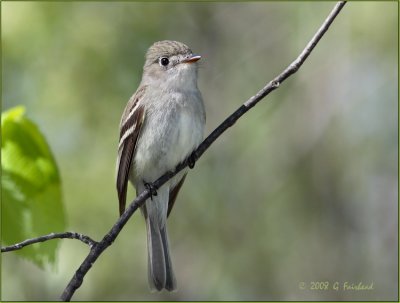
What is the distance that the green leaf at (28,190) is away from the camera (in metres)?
2.87

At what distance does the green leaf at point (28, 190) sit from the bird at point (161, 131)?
3.02 feet

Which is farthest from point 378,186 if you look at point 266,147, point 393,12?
point 393,12

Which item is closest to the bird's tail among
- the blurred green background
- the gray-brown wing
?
the gray-brown wing

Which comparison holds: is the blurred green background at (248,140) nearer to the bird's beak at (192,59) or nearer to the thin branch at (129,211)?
the bird's beak at (192,59)

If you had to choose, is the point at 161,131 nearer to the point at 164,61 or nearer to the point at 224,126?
the point at 164,61

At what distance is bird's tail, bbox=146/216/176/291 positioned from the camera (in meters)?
4.29

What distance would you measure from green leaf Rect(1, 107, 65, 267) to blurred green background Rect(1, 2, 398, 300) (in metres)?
2.82

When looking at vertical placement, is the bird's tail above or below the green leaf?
below

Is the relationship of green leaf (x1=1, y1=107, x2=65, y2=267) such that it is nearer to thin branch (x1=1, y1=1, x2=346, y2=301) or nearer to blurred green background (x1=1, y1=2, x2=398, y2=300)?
thin branch (x1=1, y1=1, x2=346, y2=301)

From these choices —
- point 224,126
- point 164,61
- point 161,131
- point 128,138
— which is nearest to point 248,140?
point 164,61

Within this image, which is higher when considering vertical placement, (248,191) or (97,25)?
(97,25)

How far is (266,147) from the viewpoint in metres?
7.14

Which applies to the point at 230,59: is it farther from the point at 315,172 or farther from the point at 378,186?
the point at 378,186

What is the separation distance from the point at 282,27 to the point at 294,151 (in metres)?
1.49
